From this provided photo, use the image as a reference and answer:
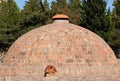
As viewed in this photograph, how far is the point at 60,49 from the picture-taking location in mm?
18391

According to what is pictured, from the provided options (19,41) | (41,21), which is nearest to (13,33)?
(41,21)

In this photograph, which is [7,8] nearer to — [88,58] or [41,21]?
[41,21]

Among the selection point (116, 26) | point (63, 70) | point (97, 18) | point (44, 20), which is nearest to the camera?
point (63, 70)

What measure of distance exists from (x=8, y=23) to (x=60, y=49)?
21802 mm

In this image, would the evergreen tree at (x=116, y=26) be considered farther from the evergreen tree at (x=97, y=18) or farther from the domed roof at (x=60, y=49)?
the domed roof at (x=60, y=49)

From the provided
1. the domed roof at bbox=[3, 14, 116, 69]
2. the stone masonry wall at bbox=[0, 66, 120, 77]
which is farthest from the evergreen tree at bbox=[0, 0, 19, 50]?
the stone masonry wall at bbox=[0, 66, 120, 77]

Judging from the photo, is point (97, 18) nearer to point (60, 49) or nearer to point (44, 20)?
point (44, 20)

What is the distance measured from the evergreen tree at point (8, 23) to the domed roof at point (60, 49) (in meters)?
17.0

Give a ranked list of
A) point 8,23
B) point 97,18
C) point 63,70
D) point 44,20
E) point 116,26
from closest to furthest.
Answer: point 63,70 < point 97,18 < point 44,20 < point 8,23 < point 116,26

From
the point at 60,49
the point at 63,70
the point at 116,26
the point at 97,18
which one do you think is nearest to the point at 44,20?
the point at 97,18

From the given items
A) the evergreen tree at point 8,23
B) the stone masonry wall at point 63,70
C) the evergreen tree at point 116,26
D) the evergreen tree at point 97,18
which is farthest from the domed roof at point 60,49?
the evergreen tree at point 8,23

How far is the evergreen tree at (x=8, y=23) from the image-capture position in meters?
37.0

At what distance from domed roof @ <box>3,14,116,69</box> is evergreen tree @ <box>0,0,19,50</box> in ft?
55.8

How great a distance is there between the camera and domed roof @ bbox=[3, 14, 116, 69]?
18.1 metres
